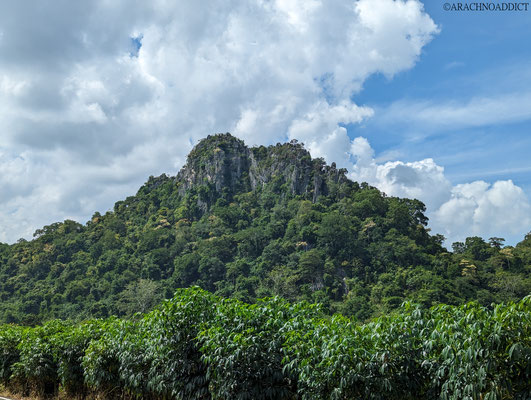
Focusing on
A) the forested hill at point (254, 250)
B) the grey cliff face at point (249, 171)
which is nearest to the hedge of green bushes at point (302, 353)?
the forested hill at point (254, 250)

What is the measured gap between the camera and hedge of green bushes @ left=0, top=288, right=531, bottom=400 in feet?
11.8

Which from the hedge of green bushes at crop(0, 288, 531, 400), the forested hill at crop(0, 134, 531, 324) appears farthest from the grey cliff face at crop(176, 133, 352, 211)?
the hedge of green bushes at crop(0, 288, 531, 400)

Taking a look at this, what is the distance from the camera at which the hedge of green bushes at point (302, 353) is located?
141 inches

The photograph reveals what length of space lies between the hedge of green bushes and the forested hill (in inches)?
1717

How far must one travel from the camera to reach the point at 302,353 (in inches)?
191

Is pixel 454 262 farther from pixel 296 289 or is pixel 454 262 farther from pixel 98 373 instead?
pixel 98 373

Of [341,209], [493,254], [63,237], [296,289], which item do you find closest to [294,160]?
[341,209]

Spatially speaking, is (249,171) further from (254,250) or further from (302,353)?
(302,353)

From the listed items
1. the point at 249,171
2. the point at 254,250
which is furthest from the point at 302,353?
the point at 249,171

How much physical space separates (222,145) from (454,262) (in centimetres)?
5467

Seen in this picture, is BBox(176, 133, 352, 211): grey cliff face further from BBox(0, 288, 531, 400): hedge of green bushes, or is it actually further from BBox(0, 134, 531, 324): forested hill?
BBox(0, 288, 531, 400): hedge of green bushes

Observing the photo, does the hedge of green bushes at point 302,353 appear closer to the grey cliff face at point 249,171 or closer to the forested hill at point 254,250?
the forested hill at point 254,250

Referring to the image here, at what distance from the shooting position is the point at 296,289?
61.6 meters

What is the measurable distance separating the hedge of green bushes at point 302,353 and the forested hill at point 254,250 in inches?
1717
